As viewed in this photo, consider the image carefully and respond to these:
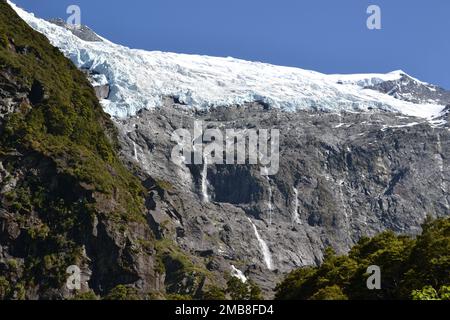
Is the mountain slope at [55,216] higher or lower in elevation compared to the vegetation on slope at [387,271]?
higher

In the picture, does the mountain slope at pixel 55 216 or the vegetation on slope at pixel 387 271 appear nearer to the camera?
the vegetation on slope at pixel 387 271

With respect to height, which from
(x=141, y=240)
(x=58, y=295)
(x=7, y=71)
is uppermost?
(x=7, y=71)

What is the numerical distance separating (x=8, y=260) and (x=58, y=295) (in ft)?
48.7

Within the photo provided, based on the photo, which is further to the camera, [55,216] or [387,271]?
[55,216]

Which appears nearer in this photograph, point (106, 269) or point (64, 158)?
point (106, 269)

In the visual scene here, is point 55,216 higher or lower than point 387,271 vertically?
higher

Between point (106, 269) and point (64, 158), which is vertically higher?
point (64, 158)

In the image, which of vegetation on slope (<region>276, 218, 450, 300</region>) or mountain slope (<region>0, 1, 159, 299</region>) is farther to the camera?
mountain slope (<region>0, 1, 159, 299</region>)

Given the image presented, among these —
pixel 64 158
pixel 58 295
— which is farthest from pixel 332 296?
pixel 64 158

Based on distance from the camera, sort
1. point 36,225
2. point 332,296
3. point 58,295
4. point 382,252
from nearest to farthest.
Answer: point 332,296, point 382,252, point 58,295, point 36,225

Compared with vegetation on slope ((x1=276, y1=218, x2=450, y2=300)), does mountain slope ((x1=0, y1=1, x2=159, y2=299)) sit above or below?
above

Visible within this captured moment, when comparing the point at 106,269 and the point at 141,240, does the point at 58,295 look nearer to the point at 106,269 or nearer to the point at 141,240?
the point at 106,269

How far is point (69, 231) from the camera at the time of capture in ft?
565
